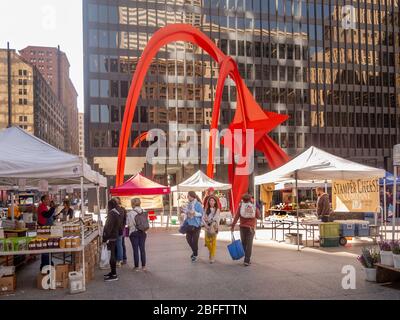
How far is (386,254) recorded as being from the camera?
331 inches

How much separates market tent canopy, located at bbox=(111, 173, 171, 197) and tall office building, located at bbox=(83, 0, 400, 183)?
30383mm

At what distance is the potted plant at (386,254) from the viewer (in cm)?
835

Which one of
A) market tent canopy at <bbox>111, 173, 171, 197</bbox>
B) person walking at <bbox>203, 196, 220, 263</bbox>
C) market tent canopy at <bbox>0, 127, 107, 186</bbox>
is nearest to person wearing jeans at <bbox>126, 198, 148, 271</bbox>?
market tent canopy at <bbox>0, 127, 107, 186</bbox>

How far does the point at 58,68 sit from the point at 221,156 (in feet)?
404

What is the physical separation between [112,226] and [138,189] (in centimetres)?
1150

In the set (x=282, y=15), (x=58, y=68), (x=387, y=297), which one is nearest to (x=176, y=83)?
(x=282, y=15)

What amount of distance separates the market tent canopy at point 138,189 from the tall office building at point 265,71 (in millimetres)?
30383

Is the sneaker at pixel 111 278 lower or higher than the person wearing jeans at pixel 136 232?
lower

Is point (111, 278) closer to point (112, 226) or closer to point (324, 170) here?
point (112, 226)

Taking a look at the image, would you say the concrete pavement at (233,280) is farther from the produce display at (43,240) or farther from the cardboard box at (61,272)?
the produce display at (43,240)

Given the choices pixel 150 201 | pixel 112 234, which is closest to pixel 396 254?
pixel 112 234

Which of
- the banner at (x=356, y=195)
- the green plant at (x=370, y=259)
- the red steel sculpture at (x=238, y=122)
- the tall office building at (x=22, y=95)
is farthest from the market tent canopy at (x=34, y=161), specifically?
the tall office building at (x=22, y=95)

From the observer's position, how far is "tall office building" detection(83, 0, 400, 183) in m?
52.3

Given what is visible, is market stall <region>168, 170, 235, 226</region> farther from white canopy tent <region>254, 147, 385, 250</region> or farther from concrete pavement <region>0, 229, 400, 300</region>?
concrete pavement <region>0, 229, 400, 300</region>
